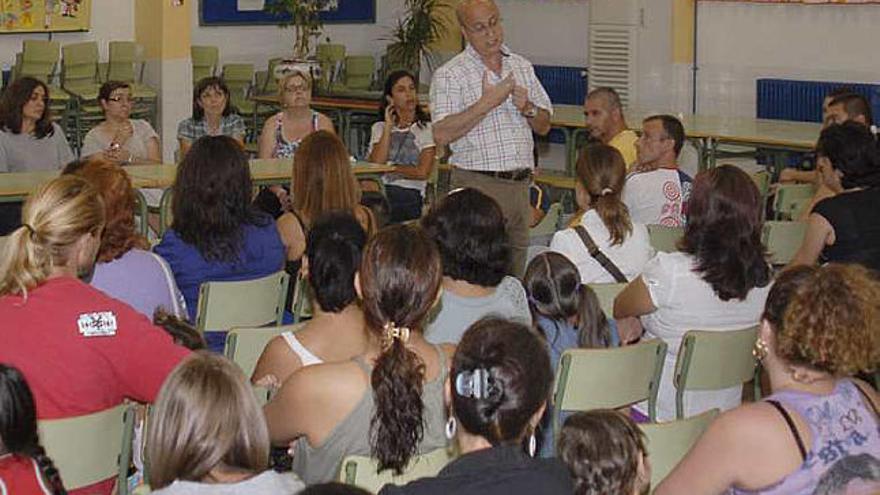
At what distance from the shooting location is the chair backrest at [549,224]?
7449mm

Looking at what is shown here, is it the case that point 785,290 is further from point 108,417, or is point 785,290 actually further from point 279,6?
point 279,6

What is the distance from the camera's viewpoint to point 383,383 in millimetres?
3527

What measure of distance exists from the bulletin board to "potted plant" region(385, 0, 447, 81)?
3110 mm

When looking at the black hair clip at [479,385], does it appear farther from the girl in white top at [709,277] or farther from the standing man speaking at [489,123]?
the standing man speaking at [489,123]

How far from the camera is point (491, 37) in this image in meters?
7.04

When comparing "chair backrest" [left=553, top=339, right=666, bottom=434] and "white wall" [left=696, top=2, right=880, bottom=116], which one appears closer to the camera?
"chair backrest" [left=553, top=339, right=666, bottom=434]

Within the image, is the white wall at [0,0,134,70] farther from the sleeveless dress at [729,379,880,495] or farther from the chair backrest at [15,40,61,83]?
the sleeveless dress at [729,379,880,495]

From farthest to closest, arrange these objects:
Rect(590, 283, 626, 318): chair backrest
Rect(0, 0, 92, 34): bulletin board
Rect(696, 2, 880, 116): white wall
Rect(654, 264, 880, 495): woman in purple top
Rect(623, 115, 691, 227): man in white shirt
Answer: Rect(0, 0, 92, 34): bulletin board → Rect(696, 2, 880, 116): white wall → Rect(623, 115, 691, 227): man in white shirt → Rect(590, 283, 626, 318): chair backrest → Rect(654, 264, 880, 495): woman in purple top

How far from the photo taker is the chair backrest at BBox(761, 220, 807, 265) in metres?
6.98

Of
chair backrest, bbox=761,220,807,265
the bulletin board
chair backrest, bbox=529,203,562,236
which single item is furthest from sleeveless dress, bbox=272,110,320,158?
the bulletin board

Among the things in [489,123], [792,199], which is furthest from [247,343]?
[792,199]

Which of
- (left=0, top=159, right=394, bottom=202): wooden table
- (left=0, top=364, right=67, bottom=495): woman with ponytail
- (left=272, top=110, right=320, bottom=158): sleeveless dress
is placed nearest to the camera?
(left=0, top=364, right=67, bottom=495): woman with ponytail

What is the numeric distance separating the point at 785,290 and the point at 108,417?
165cm

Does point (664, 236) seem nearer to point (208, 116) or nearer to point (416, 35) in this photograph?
point (208, 116)
